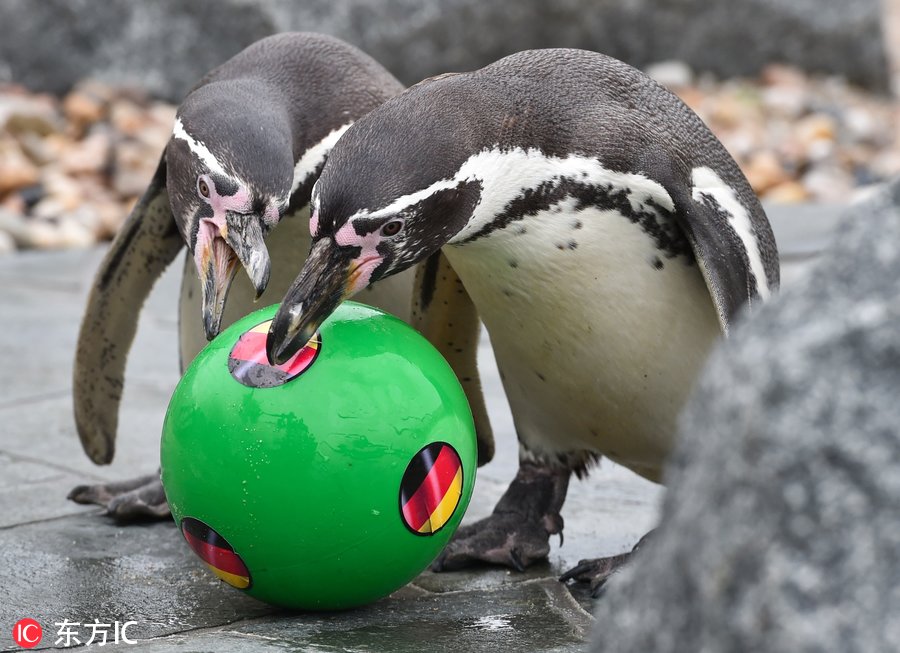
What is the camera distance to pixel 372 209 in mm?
2420

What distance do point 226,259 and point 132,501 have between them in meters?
0.81

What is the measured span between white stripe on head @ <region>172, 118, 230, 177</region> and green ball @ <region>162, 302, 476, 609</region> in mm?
335

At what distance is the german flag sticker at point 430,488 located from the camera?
2.52m

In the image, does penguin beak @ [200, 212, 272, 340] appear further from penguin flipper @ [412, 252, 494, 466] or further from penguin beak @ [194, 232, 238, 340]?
penguin flipper @ [412, 252, 494, 466]

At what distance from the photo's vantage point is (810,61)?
38.9ft

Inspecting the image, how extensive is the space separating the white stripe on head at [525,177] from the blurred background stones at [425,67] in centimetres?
545

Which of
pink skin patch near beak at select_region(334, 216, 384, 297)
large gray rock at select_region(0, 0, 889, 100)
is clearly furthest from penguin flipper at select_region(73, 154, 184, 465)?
large gray rock at select_region(0, 0, 889, 100)

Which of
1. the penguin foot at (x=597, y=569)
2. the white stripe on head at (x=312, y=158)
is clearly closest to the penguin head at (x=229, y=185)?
the white stripe on head at (x=312, y=158)

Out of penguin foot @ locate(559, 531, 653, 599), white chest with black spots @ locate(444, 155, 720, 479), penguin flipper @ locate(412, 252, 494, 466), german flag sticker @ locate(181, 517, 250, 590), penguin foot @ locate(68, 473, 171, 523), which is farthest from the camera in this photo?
penguin foot @ locate(68, 473, 171, 523)

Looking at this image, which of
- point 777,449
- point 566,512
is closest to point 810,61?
point 566,512

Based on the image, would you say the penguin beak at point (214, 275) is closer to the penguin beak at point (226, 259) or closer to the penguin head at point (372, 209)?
the penguin beak at point (226, 259)

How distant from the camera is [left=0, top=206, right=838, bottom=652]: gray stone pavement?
102 inches

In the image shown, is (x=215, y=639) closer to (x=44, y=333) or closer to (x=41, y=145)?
(x=44, y=333)

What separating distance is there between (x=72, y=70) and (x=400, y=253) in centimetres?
814
